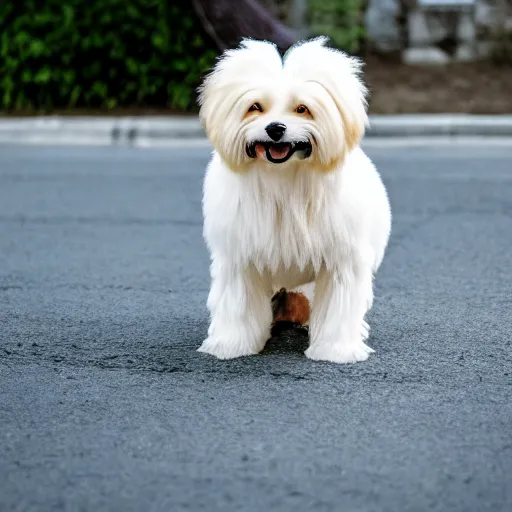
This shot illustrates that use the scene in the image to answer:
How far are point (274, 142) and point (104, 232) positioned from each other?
3.52m

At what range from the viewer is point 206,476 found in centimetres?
323

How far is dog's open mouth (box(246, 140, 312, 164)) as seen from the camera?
4074mm

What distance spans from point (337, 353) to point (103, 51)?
368 inches

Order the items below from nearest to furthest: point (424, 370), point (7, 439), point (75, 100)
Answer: point (7, 439) → point (424, 370) → point (75, 100)

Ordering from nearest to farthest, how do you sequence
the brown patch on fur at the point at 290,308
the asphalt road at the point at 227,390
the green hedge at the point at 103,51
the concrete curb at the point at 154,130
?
the asphalt road at the point at 227,390 → the brown patch on fur at the point at 290,308 → the concrete curb at the point at 154,130 → the green hedge at the point at 103,51

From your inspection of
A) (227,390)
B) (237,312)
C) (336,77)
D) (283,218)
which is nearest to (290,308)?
(237,312)

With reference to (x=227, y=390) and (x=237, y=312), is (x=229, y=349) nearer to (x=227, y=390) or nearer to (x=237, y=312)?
(x=237, y=312)

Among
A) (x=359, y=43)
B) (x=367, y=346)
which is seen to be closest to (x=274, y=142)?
(x=367, y=346)

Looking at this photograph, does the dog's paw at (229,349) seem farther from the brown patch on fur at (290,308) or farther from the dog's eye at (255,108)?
the dog's eye at (255,108)

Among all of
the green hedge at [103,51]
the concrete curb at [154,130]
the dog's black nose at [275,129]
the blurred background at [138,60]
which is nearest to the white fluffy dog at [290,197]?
the dog's black nose at [275,129]

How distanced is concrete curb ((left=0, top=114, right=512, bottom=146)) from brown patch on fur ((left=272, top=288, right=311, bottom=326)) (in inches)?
278

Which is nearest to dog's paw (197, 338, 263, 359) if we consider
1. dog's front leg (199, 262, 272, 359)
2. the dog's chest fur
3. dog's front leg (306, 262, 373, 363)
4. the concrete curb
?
dog's front leg (199, 262, 272, 359)

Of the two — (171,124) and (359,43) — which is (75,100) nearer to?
(171,124)

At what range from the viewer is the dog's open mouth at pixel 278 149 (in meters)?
4.07
